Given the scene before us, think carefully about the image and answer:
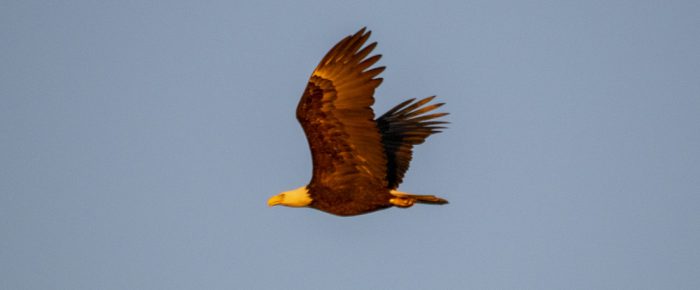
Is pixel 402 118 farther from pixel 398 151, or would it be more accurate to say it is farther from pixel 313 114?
pixel 313 114

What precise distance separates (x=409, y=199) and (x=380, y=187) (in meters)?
0.44

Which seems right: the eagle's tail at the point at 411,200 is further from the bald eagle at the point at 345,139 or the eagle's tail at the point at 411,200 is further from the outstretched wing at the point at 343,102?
the outstretched wing at the point at 343,102

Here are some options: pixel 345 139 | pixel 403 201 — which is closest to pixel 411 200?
pixel 403 201

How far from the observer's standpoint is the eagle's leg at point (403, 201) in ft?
51.7

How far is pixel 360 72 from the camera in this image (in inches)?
600

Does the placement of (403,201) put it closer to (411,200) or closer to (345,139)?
(411,200)

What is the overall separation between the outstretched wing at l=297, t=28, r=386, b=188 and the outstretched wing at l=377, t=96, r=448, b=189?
77.1 inches

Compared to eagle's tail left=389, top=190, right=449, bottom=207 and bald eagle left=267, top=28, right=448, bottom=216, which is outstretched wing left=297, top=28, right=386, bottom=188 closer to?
bald eagle left=267, top=28, right=448, bottom=216

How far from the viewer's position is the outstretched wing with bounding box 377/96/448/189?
57.3 ft

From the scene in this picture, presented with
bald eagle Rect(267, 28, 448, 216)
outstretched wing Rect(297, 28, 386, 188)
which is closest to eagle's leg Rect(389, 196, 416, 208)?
bald eagle Rect(267, 28, 448, 216)

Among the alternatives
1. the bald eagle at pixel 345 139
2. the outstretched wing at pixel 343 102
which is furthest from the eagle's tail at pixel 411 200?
the outstretched wing at pixel 343 102

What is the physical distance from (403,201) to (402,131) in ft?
8.28

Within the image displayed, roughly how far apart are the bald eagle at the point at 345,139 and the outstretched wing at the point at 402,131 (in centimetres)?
117

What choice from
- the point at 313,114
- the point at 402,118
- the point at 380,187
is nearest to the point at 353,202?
the point at 380,187
